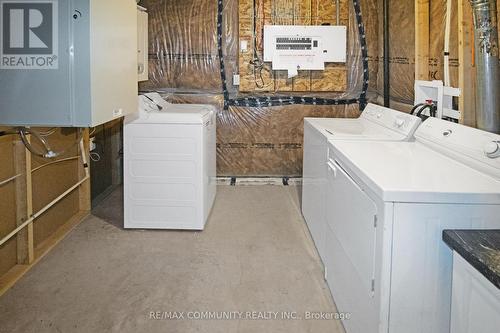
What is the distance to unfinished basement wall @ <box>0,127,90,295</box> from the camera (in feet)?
9.43

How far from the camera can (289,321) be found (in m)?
2.44

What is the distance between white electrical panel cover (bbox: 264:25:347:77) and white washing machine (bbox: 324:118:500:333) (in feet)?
9.83

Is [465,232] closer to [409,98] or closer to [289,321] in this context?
[289,321]

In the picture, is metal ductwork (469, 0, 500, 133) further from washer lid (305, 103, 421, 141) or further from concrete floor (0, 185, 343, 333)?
concrete floor (0, 185, 343, 333)

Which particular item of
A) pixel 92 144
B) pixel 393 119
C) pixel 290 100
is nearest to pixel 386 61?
pixel 290 100

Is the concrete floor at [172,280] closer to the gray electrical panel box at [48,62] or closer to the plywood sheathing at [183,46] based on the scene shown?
the gray electrical panel box at [48,62]

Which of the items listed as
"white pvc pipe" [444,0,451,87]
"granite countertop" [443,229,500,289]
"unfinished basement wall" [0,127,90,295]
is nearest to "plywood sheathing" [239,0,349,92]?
"white pvc pipe" [444,0,451,87]

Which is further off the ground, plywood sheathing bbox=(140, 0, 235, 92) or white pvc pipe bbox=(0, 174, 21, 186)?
plywood sheathing bbox=(140, 0, 235, 92)

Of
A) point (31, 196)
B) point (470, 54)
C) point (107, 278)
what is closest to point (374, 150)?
point (470, 54)

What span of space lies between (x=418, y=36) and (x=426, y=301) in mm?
2523

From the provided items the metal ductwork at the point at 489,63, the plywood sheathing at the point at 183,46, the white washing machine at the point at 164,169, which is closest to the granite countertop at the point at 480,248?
the metal ductwork at the point at 489,63

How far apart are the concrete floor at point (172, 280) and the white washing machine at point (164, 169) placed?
14cm

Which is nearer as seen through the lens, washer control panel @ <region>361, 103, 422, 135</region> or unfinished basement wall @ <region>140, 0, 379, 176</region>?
washer control panel @ <region>361, 103, 422, 135</region>

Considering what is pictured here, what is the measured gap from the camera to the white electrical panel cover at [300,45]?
5.00 m
